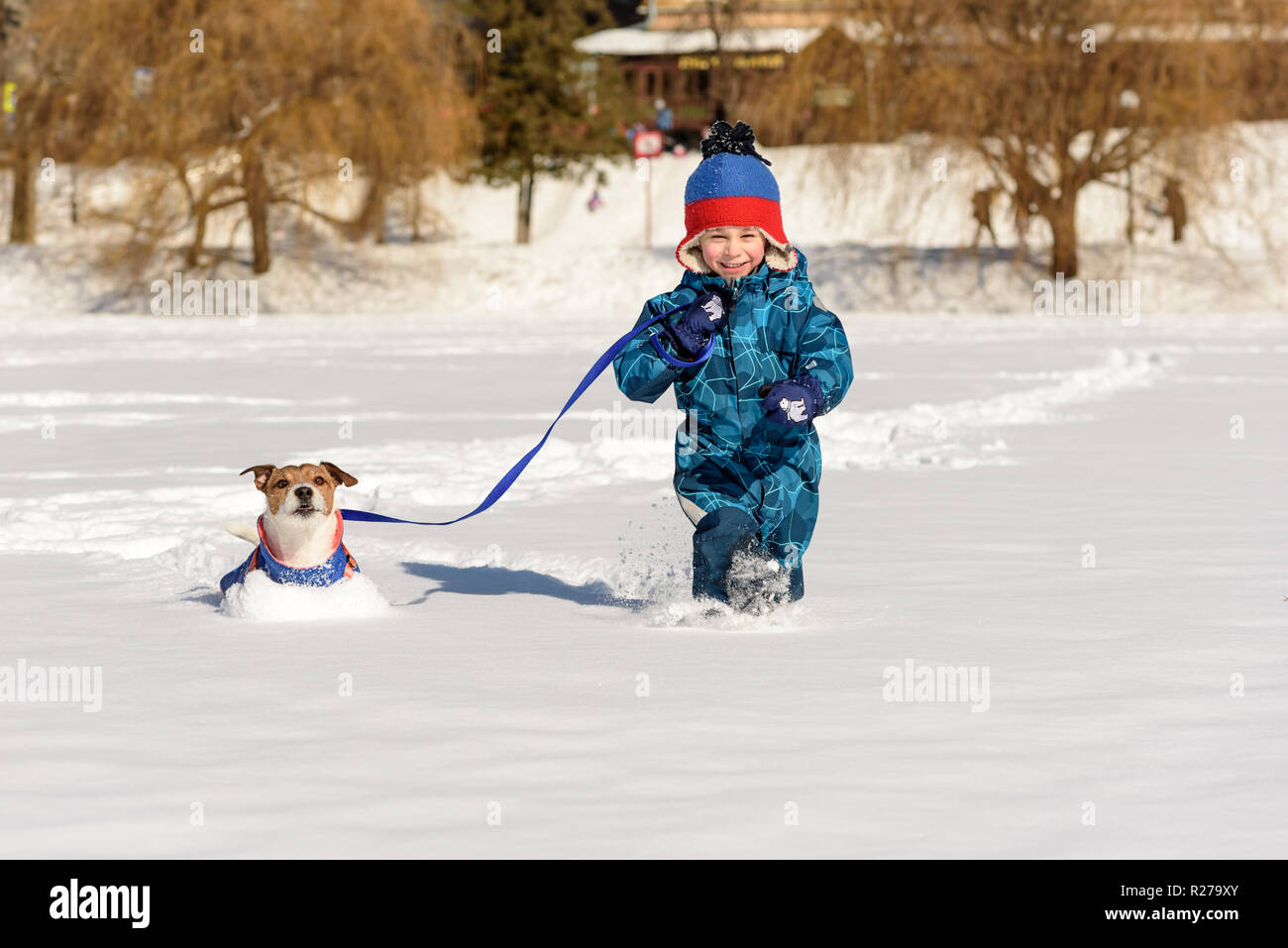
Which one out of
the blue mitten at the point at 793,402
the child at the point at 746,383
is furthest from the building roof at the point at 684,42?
the blue mitten at the point at 793,402

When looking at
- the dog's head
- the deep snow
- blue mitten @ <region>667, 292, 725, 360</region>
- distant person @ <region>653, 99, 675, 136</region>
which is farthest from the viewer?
distant person @ <region>653, 99, 675, 136</region>

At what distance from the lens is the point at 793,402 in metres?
4.97

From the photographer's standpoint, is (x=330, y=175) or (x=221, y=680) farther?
(x=330, y=175)

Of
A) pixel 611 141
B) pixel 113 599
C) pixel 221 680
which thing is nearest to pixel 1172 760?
pixel 221 680

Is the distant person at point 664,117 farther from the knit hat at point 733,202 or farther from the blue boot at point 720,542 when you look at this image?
the blue boot at point 720,542

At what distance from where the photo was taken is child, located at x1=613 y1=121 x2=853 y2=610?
17.3 ft

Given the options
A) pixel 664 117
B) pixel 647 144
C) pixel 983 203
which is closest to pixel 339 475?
pixel 983 203

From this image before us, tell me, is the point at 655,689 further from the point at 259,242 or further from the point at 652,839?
the point at 259,242

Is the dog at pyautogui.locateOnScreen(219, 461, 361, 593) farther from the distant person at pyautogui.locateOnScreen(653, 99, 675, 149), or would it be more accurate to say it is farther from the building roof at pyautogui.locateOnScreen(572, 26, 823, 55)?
the building roof at pyautogui.locateOnScreen(572, 26, 823, 55)

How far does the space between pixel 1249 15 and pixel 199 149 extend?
19803 mm

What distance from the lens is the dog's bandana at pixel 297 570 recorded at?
5.40 meters

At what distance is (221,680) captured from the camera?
4465 millimetres

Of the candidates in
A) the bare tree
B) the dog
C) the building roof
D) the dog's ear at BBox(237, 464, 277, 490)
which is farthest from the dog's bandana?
the building roof

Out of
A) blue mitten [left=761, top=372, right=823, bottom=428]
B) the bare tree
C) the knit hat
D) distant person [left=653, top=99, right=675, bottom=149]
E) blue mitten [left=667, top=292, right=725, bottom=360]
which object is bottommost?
blue mitten [left=761, top=372, right=823, bottom=428]
